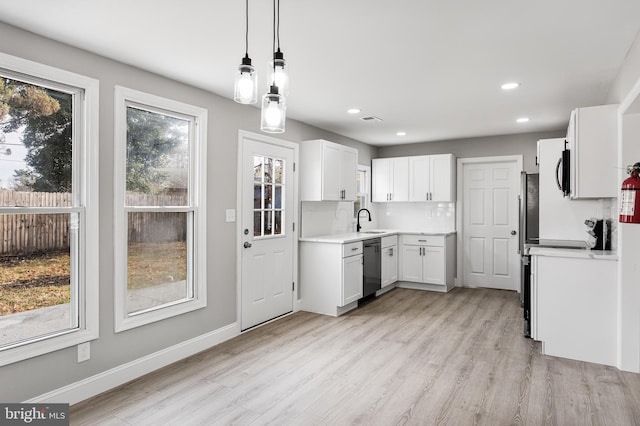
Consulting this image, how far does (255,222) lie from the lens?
166 inches

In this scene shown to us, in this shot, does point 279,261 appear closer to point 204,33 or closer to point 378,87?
point 378,87

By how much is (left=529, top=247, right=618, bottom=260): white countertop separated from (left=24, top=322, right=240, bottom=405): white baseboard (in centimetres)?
291

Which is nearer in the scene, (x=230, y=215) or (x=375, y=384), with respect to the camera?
(x=375, y=384)

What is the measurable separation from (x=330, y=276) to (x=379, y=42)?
2.78 meters

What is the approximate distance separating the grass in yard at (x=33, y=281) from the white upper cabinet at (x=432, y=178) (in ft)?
16.1

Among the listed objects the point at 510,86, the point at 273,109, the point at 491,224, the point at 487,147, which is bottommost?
the point at 491,224

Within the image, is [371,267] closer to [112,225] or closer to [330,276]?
[330,276]

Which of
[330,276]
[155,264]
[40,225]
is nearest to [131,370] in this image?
[155,264]

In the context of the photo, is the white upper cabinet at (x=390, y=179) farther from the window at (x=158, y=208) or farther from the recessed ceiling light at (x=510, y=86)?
the window at (x=158, y=208)

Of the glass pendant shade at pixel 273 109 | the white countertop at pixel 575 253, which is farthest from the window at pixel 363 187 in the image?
the glass pendant shade at pixel 273 109

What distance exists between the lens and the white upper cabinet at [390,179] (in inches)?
252

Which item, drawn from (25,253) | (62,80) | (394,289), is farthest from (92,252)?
(394,289)

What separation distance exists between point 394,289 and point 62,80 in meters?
4.97

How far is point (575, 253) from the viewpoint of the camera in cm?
326
